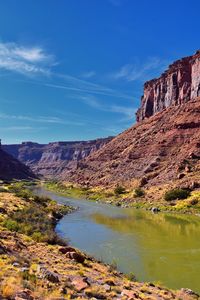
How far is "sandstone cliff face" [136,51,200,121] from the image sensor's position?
132 meters

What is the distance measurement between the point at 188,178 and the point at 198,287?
52.4 m

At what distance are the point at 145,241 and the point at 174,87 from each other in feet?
381

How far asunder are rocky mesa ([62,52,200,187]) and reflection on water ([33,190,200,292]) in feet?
77.4

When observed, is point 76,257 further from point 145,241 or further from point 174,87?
point 174,87

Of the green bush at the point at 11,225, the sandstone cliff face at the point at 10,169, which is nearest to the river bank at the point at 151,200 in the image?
the green bush at the point at 11,225

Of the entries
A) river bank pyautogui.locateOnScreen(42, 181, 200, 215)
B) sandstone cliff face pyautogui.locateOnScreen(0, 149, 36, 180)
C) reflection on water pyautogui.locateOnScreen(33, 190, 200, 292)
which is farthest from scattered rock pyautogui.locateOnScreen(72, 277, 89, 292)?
sandstone cliff face pyautogui.locateOnScreen(0, 149, 36, 180)

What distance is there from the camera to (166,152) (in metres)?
102

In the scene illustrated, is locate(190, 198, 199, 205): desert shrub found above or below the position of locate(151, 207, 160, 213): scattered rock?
above

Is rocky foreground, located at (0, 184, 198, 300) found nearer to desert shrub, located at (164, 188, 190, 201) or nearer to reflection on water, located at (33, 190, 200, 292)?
reflection on water, located at (33, 190, 200, 292)

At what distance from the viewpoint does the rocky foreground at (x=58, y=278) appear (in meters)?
12.5

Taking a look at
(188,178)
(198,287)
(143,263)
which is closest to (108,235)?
(143,263)

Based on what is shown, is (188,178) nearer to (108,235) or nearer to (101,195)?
(101,195)

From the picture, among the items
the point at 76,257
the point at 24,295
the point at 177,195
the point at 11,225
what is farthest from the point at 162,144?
the point at 24,295

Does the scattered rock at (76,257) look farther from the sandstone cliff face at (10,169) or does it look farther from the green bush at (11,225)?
the sandstone cliff face at (10,169)
